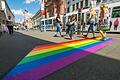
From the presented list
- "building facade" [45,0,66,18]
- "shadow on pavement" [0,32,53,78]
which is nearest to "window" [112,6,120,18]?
"shadow on pavement" [0,32,53,78]

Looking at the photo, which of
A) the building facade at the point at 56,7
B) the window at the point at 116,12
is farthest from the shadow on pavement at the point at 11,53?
the building facade at the point at 56,7

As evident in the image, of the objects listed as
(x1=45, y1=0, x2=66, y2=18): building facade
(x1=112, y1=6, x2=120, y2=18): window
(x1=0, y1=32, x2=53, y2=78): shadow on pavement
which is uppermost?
(x1=45, y1=0, x2=66, y2=18): building facade

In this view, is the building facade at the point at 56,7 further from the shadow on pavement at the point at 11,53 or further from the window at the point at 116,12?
the shadow on pavement at the point at 11,53

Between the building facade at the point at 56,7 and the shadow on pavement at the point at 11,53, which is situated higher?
the building facade at the point at 56,7

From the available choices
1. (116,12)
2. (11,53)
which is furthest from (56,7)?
(11,53)

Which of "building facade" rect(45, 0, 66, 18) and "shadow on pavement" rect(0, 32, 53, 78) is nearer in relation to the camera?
"shadow on pavement" rect(0, 32, 53, 78)

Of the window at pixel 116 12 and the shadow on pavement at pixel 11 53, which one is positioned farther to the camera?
the window at pixel 116 12

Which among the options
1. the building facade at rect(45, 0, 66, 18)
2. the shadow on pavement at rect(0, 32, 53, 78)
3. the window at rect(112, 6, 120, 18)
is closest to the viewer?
the shadow on pavement at rect(0, 32, 53, 78)

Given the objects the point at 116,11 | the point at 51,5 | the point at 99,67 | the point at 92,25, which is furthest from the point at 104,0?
the point at 51,5

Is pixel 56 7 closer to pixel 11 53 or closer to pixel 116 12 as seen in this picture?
pixel 116 12

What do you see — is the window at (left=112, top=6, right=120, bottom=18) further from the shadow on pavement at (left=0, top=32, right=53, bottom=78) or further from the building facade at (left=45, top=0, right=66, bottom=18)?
the building facade at (left=45, top=0, right=66, bottom=18)

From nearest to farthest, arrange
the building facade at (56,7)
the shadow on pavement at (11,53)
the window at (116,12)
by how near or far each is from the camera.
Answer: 1. the shadow on pavement at (11,53)
2. the window at (116,12)
3. the building facade at (56,7)

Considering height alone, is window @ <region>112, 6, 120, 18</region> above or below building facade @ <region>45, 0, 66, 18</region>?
below

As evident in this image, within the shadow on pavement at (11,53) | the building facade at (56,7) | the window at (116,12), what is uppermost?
the building facade at (56,7)
